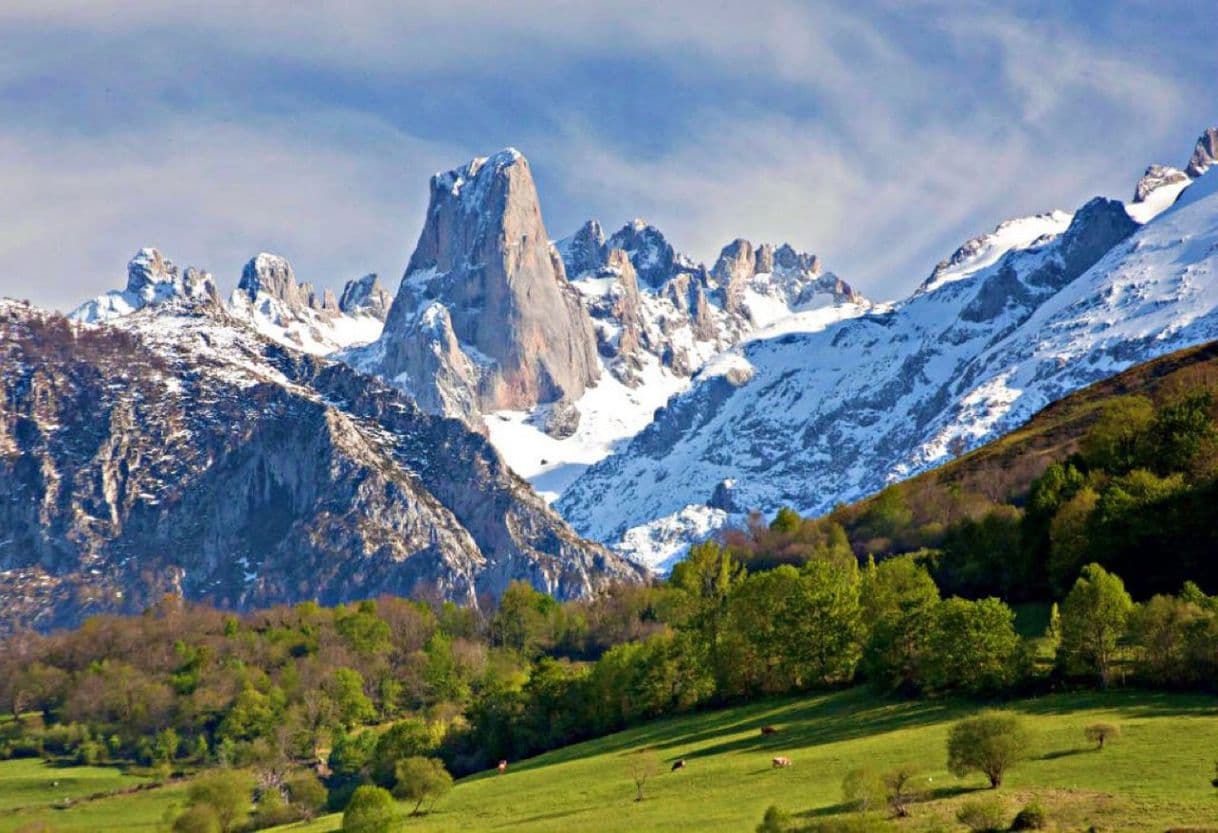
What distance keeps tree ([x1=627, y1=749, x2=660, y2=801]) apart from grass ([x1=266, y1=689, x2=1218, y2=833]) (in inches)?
24.4

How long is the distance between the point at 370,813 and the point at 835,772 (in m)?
31.7

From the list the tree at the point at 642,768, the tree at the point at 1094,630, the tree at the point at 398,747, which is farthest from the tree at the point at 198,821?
the tree at the point at 1094,630

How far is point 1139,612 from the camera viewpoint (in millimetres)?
93125

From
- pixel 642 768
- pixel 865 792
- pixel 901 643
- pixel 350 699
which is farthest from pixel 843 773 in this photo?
pixel 350 699

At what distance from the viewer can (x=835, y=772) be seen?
77.8 metres

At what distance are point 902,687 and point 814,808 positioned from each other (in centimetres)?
3638

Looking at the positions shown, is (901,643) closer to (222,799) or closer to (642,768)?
(642,768)

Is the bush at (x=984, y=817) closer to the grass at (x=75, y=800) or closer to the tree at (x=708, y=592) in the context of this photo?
the tree at (x=708, y=592)

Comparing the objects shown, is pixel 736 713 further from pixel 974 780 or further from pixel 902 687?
pixel 974 780

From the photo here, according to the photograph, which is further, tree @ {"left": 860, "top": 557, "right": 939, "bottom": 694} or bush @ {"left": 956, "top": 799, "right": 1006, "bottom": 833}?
tree @ {"left": 860, "top": 557, "right": 939, "bottom": 694}

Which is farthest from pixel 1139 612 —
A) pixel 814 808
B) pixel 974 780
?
pixel 814 808

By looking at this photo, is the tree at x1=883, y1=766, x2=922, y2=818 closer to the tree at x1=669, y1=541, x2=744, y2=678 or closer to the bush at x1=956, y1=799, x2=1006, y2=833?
the bush at x1=956, y1=799, x2=1006, y2=833

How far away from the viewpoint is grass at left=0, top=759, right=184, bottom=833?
135 m

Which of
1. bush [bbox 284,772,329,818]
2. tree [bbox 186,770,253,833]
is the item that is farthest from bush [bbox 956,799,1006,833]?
bush [bbox 284,772,329,818]
